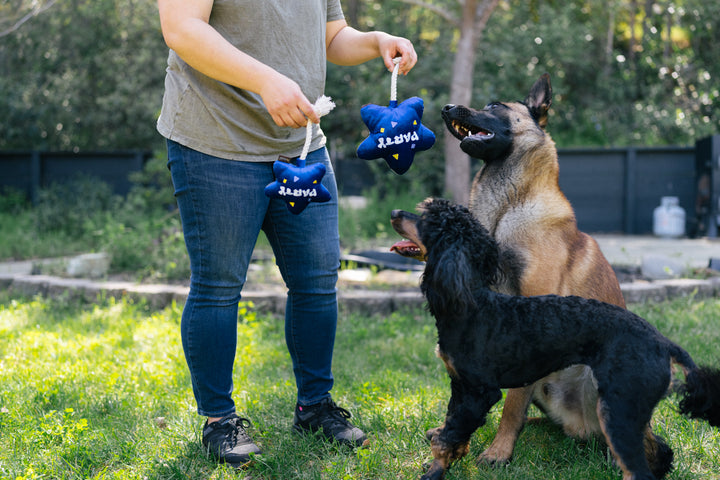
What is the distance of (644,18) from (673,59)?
1.46 metres

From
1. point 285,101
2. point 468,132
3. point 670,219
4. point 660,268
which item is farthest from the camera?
point 670,219

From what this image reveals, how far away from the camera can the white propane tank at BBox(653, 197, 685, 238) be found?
9617mm

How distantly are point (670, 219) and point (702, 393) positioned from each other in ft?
27.0

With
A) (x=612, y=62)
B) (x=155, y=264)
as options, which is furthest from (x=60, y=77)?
(x=612, y=62)

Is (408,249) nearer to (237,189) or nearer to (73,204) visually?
(237,189)

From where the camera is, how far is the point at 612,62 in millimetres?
13234

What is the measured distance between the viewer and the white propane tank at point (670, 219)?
379 inches

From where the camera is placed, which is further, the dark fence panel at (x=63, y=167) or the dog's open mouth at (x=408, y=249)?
the dark fence panel at (x=63, y=167)

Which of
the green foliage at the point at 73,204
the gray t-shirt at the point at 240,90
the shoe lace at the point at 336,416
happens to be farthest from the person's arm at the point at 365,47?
the green foliage at the point at 73,204

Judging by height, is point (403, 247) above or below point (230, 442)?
above

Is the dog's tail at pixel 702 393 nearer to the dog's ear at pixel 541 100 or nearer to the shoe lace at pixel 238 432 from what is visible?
the dog's ear at pixel 541 100

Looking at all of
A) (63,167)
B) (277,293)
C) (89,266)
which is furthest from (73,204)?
(277,293)

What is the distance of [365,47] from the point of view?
2.87 metres

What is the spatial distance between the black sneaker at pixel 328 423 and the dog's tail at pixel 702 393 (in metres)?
1.30
